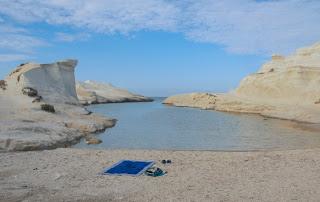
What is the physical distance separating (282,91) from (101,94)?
54.3m

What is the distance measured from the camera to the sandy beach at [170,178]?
9.18m

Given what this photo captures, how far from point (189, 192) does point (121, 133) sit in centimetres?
1795

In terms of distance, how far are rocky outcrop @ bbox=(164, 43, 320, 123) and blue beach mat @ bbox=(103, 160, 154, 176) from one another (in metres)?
32.6

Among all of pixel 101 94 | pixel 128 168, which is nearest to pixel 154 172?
pixel 128 168

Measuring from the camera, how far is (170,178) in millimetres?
11109

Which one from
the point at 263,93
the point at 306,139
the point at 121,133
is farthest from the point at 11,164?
the point at 263,93

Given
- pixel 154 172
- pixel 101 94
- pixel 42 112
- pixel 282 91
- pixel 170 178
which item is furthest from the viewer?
pixel 101 94

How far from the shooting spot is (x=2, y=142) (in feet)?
54.1

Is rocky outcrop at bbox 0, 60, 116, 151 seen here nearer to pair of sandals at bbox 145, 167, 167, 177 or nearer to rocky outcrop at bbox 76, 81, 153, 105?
pair of sandals at bbox 145, 167, 167, 177

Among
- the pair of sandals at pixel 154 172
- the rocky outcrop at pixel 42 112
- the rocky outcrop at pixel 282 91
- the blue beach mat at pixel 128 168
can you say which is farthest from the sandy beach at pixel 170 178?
the rocky outcrop at pixel 282 91

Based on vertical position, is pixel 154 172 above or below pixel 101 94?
below

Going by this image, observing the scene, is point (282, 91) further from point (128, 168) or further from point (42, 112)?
point (128, 168)

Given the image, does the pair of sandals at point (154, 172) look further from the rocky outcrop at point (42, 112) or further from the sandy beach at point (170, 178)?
the rocky outcrop at point (42, 112)

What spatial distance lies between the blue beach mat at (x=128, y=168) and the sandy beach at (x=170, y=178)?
1.22 feet
